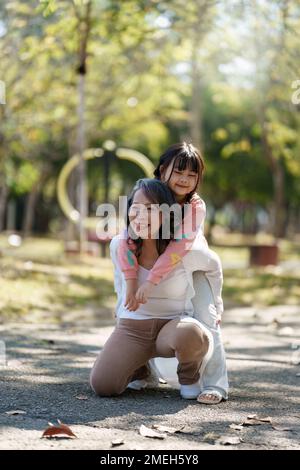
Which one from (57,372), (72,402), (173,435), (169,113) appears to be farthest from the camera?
(169,113)

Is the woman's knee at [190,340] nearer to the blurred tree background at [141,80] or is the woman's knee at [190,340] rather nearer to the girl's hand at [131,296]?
the girl's hand at [131,296]

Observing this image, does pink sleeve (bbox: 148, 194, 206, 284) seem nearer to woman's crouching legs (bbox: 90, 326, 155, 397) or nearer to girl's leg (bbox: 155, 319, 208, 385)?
girl's leg (bbox: 155, 319, 208, 385)

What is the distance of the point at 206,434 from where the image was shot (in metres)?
3.92

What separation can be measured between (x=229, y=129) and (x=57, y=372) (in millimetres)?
31089

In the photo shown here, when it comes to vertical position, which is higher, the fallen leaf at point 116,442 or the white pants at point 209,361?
the white pants at point 209,361

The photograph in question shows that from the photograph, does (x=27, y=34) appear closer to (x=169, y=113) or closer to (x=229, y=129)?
(x=169, y=113)

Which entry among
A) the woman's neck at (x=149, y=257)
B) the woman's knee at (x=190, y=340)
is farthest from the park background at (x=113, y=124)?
the woman's neck at (x=149, y=257)

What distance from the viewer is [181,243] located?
15.9 ft

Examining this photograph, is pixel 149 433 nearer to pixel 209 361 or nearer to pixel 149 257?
pixel 209 361

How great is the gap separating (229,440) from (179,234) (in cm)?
144

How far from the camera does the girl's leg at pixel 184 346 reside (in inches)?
185

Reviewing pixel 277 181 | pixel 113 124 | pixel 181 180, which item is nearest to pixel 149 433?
pixel 181 180
